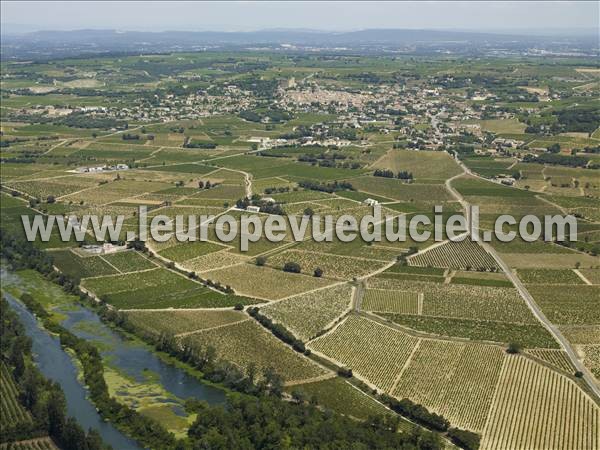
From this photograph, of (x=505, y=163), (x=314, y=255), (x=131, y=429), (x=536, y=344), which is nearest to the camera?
(x=131, y=429)

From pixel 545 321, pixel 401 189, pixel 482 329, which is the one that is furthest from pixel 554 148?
pixel 482 329

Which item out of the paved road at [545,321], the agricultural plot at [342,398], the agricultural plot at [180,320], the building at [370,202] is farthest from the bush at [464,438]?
the building at [370,202]

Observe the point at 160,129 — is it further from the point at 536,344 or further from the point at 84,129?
the point at 536,344

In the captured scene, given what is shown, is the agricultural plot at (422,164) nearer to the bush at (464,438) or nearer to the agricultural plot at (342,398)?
the agricultural plot at (342,398)

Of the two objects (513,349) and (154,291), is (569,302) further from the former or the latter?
(154,291)

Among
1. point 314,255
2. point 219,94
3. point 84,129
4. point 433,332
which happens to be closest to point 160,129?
point 84,129
